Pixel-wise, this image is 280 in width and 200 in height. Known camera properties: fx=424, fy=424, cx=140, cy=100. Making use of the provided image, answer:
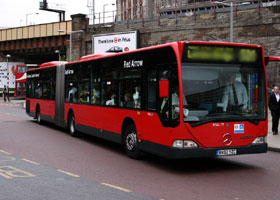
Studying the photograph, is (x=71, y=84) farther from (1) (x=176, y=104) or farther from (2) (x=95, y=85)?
(1) (x=176, y=104)

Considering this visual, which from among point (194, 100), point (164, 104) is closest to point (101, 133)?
point (164, 104)

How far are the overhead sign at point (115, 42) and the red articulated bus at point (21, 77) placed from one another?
16.7 meters

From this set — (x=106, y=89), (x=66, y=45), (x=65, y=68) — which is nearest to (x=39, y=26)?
(x=66, y=45)

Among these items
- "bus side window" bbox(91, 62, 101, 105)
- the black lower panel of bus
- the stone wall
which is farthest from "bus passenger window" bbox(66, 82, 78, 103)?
the stone wall

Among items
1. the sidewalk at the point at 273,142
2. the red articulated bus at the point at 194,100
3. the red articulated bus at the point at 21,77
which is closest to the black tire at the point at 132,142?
the red articulated bus at the point at 194,100

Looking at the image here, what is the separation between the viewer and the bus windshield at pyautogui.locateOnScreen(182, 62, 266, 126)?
839cm

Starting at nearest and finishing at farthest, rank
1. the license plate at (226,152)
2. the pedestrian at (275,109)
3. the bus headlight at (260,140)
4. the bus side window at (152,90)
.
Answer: the license plate at (226,152)
the bus headlight at (260,140)
the bus side window at (152,90)
the pedestrian at (275,109)

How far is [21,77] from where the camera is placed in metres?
59.2

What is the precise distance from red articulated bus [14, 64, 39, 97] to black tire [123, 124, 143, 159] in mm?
49550

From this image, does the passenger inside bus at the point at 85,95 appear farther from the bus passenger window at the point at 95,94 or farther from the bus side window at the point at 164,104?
the bus side window at the point at 164,104

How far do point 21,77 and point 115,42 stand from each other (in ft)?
71.1

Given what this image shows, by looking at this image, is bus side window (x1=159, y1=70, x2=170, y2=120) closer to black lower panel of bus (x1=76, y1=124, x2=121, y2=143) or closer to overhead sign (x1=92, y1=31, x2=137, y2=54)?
black lower panel of bus (x1=76, y1=124, x2=121, y2=143)

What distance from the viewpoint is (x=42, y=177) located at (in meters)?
7.92

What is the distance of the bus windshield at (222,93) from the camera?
8391mm
